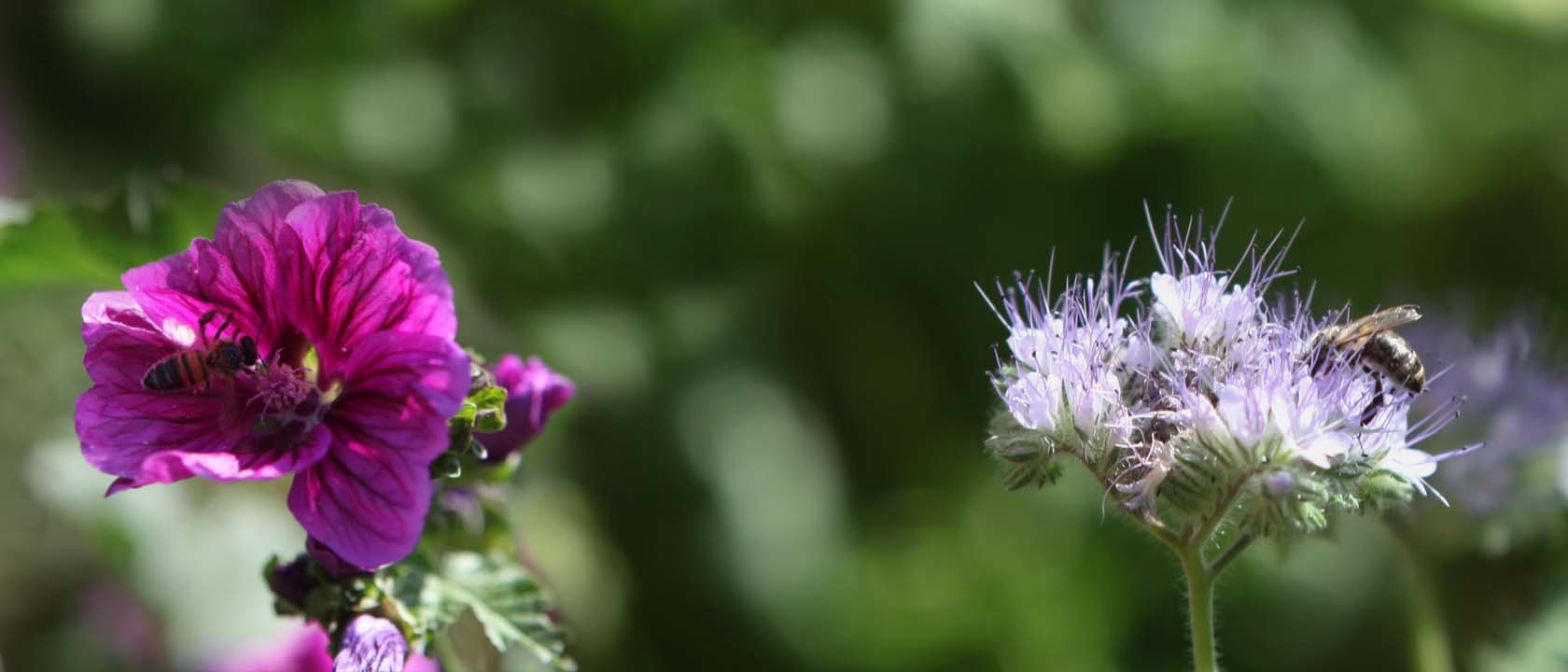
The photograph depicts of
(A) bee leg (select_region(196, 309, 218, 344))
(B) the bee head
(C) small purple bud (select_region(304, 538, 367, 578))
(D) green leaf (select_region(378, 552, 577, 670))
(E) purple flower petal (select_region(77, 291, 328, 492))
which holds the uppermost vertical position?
(A) bee leg (select_region(196, 309, 218, 344))

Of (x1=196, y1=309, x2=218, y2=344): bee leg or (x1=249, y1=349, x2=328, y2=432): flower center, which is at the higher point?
(x1=196, y1=309, x2=218, y2=344): bee leg

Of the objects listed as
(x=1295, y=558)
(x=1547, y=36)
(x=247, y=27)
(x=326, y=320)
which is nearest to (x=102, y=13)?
(x=247, y=27)

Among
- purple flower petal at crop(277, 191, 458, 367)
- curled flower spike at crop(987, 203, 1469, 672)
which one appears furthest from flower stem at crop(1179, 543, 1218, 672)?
purple flower petal at crop(277, 191, 458, 367)

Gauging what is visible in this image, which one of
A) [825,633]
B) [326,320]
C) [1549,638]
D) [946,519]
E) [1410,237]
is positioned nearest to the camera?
[326,320]

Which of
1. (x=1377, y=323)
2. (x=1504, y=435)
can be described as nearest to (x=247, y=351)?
(x=1377, y=323)

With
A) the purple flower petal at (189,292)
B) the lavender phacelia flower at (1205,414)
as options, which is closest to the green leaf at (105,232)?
the purple flower petal at (189,292)

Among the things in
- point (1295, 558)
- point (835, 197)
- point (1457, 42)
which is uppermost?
point (1457, 42)

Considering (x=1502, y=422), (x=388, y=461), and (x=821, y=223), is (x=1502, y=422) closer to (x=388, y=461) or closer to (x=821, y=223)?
(x=388, y=461)

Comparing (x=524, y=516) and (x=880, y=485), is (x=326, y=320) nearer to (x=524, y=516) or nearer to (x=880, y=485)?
(x=524, y=516)

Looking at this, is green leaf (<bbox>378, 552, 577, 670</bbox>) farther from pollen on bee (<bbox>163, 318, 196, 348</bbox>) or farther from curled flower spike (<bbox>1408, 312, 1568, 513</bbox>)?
curled flower spike (<bbox>1408, 312, 1568, 513</bbox>)
